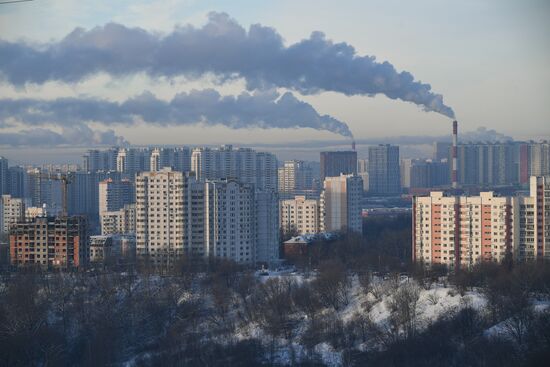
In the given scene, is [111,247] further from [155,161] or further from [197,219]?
[155,161]

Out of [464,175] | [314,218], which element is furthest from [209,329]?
[464,175]

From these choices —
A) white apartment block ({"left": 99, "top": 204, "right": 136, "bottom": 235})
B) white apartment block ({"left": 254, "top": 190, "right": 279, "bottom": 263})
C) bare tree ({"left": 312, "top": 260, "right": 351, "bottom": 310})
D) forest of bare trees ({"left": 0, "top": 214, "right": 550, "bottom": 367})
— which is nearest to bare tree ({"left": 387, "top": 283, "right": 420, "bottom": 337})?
forest of bare trees ({"left": 0, "top": 214, "right": 550, "bottom": 367})

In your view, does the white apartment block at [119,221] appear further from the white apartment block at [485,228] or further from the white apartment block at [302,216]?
the white apartment block at [485,228]

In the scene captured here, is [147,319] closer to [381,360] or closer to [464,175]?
[381,360]

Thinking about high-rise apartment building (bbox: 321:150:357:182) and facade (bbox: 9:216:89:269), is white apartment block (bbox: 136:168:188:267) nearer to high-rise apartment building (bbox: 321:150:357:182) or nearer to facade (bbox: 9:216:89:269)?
facade (bbox: 9:216:89:269)

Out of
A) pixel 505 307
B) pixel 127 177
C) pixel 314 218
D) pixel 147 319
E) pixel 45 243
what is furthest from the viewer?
pixel 127 177

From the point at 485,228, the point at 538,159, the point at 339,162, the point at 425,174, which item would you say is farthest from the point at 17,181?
the point at 485,228
